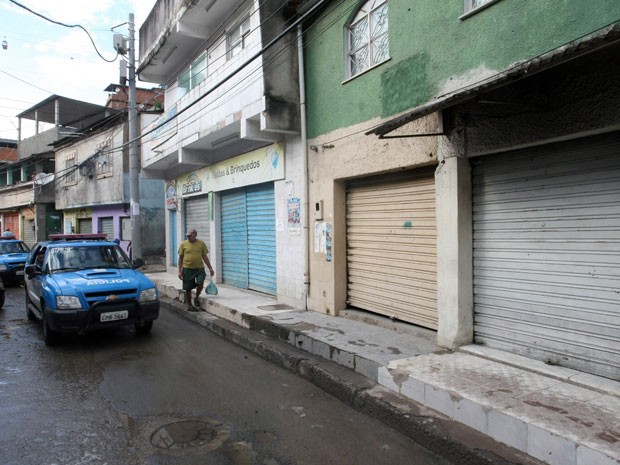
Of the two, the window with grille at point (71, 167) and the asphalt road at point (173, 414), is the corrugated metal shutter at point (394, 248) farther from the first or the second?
the window with grille at point (71, 167)

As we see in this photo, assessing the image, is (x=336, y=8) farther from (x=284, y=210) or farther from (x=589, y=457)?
(x=589, y=457)

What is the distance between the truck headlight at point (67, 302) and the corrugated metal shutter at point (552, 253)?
19.2ft

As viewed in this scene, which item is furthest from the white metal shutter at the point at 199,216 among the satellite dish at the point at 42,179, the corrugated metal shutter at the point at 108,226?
the satellite dish at the point at 42,179

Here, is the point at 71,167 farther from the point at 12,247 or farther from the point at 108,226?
the point at 12,247

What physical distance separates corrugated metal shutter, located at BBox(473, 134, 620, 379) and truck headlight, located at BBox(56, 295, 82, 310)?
5844 mm

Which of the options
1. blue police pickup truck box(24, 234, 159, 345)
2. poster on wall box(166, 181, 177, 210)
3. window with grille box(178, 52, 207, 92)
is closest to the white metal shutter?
poster on wall box(166, 181, 177, 210)

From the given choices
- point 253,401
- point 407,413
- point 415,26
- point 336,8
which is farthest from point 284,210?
point 407,413

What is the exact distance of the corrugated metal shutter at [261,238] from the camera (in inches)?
416

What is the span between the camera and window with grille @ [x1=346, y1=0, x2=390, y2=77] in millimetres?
7008

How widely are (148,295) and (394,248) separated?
4202mm

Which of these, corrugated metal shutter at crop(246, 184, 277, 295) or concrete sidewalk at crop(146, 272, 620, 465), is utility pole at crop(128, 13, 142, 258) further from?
concrete sidewalk at crop(146, 272, 620, 465)

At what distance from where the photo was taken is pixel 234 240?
12375 mm

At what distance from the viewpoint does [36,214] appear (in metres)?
29.4

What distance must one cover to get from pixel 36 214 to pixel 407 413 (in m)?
31.6
